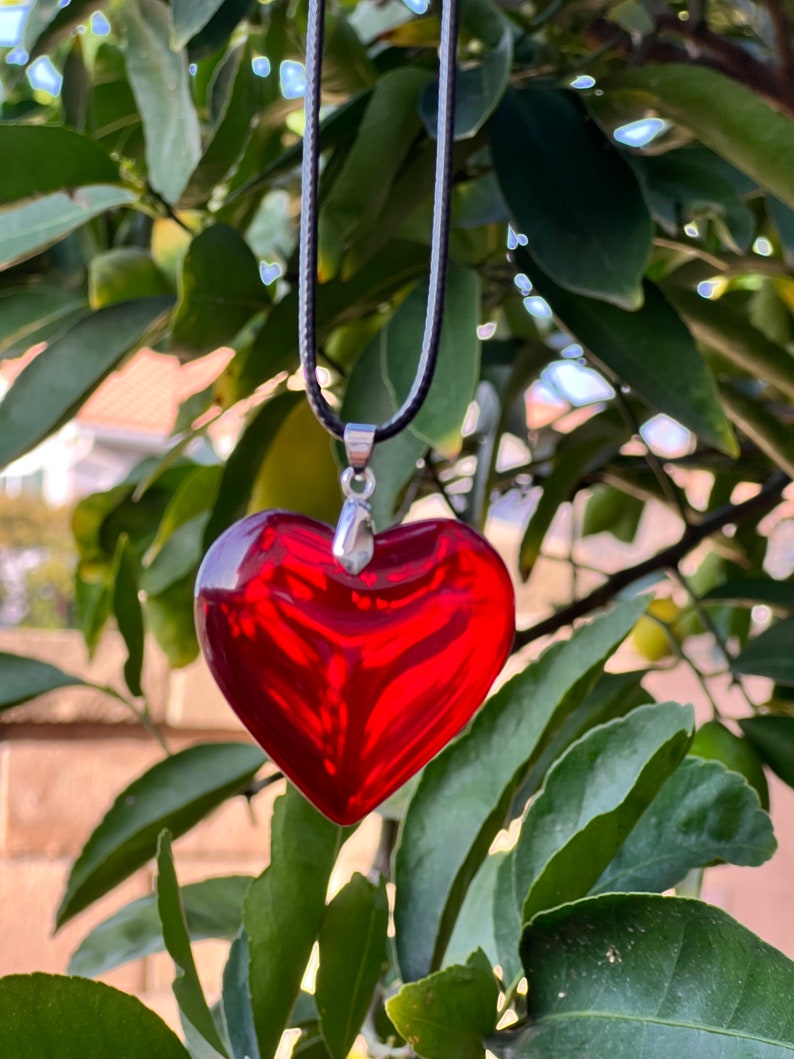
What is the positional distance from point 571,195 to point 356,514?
0.55 ft

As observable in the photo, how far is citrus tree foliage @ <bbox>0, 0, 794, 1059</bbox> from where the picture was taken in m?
0.27

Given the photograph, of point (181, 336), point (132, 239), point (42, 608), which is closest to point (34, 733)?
point (42, 608)

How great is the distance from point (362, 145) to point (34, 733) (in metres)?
1.13

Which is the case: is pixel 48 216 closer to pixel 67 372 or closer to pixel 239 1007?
pixel 67 372

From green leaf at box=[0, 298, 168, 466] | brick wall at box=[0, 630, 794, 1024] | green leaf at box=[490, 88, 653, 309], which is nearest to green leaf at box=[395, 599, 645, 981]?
green leaf at box=[490, 88, 653, 309]

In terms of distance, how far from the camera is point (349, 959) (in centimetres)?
32

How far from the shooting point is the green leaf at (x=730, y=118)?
38 cm

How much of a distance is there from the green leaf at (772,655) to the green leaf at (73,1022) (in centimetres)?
33

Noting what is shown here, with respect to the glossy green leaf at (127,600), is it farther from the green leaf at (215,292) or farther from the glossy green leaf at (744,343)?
the glossy green leaf at (744,343)

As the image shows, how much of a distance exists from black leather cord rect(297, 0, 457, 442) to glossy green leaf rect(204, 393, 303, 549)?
0.12 meters

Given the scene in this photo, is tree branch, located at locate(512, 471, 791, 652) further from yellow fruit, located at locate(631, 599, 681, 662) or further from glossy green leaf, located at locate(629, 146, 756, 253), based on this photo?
yellow fruit, located at locate(631, 599, 681, 662)

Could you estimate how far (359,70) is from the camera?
508 mm

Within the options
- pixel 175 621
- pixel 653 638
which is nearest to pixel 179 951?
pixel 175 621

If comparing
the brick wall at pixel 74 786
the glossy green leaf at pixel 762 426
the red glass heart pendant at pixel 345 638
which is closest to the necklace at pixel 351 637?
the red glass heart pendant at pixel 345 638
